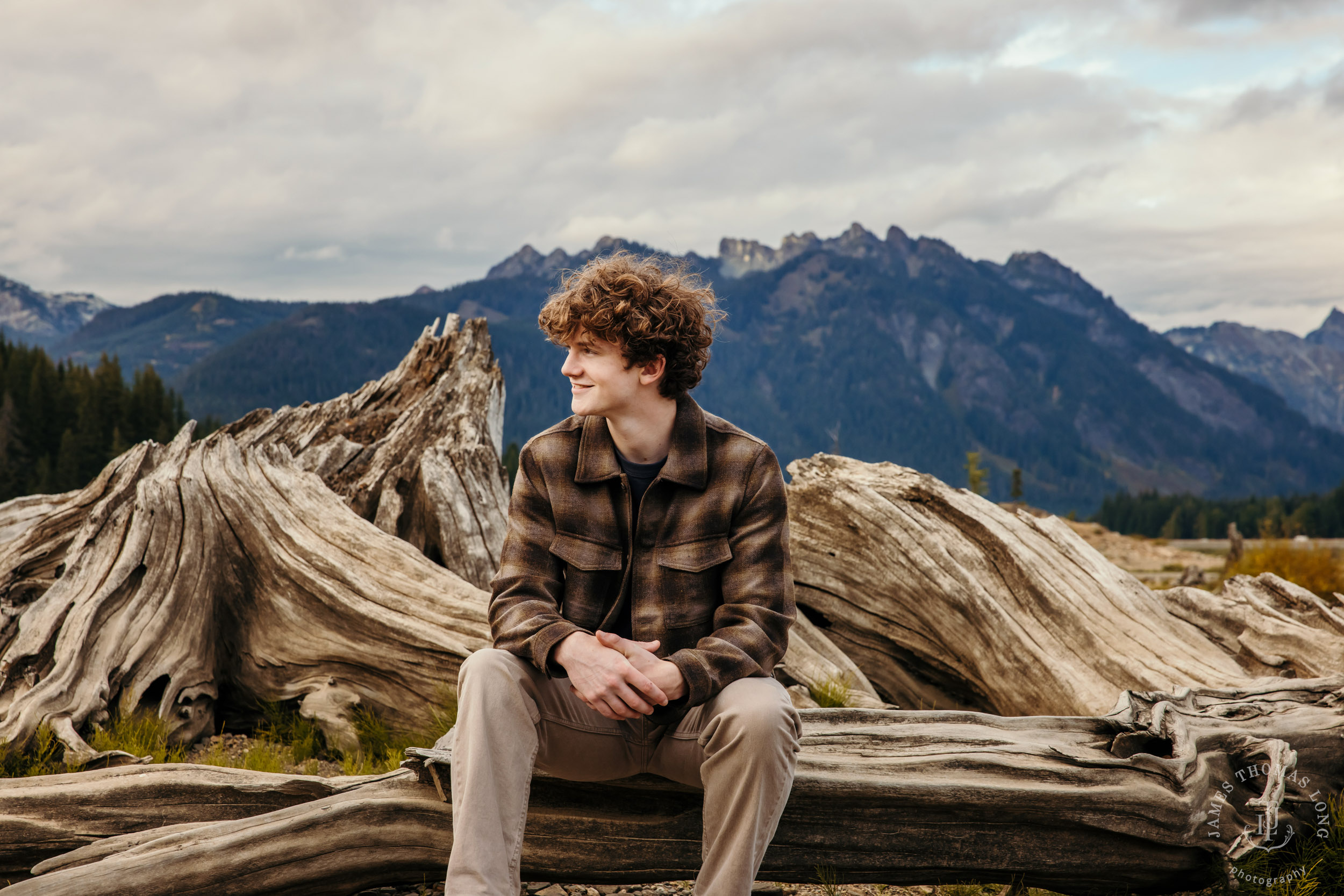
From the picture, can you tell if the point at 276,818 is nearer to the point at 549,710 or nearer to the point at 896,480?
the point at 549,710

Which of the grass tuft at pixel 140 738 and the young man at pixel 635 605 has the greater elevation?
the young man at pixel 635 605

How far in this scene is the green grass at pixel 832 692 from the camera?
6.07 meters

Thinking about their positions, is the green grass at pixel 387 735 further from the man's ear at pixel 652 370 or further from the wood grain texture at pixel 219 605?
the man's ear at pixel 652 370

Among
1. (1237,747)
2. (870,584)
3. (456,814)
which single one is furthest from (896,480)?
(456,814)

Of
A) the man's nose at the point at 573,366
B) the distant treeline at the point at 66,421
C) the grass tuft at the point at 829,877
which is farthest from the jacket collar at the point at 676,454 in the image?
the distant treeline at the point at 66,421

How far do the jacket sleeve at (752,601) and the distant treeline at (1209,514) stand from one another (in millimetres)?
105930

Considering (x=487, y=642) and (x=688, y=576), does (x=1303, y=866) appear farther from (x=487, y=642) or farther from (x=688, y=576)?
(x=487, y=642)

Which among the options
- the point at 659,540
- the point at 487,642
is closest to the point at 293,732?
the point at 487,642

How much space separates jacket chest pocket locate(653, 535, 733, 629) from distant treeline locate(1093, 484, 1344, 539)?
348 feet

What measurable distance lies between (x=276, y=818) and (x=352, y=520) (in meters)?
3.93

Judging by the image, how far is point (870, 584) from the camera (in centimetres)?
751

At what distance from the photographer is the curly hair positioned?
390 centimetres

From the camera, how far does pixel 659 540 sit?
3.98m

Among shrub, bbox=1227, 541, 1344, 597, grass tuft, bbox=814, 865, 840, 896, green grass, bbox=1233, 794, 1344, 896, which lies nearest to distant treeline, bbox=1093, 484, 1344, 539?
shrub, bbox=1227, 541, 1344, 597
